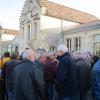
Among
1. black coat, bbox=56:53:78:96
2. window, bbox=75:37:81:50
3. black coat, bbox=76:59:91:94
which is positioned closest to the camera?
black coat, bbox=56:53:78:96

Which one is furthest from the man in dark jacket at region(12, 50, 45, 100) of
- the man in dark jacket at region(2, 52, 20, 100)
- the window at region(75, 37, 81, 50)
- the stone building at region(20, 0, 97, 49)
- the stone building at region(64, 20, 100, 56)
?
the stone building at region(20, 0, 97, 49)

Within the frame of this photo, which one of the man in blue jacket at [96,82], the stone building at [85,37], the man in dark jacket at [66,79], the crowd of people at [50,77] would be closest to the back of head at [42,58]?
the crowd of people at [50,77]

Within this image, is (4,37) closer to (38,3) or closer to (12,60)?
(38,3)

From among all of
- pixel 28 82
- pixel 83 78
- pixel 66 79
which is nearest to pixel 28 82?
pixel 28 82

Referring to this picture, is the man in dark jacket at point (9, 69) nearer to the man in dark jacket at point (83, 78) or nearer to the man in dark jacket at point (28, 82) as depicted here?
the man in dark jacket at point (83, 78)

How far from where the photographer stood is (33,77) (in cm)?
530

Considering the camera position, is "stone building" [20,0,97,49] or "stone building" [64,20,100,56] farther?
"stone building" [20,0,97,49]

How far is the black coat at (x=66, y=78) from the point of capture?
630cm

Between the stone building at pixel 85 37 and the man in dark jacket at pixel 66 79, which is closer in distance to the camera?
the man in dark jacket at pixel 66 79

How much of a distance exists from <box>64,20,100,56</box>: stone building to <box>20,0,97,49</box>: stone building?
160 centimetres

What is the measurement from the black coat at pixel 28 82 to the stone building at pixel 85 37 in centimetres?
1562

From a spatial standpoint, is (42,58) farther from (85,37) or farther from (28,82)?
(85,37)

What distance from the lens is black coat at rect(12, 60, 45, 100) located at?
529 centimetres

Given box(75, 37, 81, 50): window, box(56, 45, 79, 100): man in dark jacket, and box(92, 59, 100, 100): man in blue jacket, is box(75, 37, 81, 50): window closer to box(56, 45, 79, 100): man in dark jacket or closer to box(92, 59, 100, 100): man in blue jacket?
box(56, 45, 79, 100): man in dark jacket
